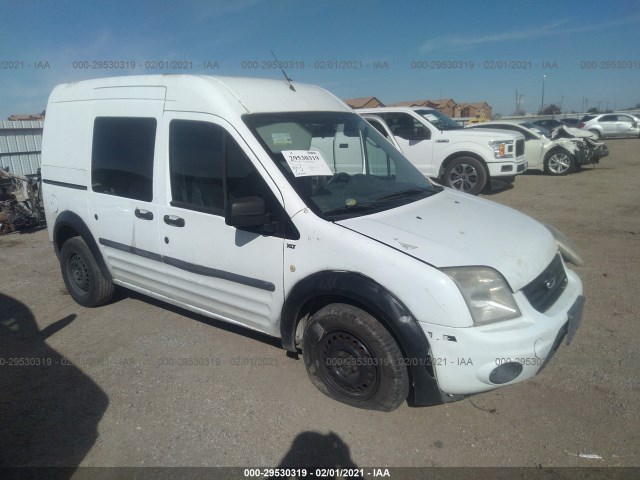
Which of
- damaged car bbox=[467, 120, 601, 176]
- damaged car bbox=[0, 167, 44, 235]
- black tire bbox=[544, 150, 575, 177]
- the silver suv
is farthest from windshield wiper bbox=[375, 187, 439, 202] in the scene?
the silver suv

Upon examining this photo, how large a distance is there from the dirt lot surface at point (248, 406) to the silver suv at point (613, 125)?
26.7 m

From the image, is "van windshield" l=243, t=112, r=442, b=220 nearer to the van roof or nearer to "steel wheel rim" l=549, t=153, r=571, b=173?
the van roof

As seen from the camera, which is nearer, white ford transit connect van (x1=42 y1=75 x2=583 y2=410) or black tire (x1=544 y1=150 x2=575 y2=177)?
white ford transit connect van (x1=42 y1=75 x2=583 y2=410)

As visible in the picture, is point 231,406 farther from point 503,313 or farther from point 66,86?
point 66,86

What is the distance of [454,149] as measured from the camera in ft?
33.3

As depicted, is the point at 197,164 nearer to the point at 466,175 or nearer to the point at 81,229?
the point at 81,229

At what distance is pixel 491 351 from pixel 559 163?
12599 millimetres

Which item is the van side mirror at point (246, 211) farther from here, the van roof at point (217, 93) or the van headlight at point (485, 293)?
the van headlight at point (485, 293)

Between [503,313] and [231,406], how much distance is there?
186 cm

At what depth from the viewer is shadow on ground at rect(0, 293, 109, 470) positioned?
2.80 meters

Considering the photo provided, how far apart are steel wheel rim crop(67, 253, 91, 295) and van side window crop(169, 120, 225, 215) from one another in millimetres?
1768

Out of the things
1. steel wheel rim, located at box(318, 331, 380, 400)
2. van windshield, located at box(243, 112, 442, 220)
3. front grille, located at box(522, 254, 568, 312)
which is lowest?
steel wheel rim, located at box(318, 331, 380, 400)

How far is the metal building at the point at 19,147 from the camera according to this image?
1225 cm

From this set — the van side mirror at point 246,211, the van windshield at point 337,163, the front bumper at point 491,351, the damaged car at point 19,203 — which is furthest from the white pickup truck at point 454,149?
the front bumper at point 491,351
